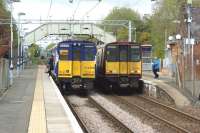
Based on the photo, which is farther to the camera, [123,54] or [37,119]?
[123,54]

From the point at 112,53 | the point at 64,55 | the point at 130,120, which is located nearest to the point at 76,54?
the point at 64,55

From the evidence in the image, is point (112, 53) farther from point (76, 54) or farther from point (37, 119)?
point (37, 119)

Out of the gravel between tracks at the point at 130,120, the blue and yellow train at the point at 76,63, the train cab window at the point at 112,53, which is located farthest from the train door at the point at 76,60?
the gravel between tracks at the point at 130,120

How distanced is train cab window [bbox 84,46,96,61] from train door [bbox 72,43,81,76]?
1.43ft

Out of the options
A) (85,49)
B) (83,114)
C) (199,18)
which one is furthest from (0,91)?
(199,18)

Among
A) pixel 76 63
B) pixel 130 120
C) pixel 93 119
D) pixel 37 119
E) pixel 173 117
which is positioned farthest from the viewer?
pixel 76 63

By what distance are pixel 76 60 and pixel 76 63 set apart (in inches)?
8.3

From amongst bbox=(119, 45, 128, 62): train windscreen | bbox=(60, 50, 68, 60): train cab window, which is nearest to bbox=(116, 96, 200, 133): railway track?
bbox=(119, 45, 128, 62): train windscreen

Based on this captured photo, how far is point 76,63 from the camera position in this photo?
121ft

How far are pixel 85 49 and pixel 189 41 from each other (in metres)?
8.93

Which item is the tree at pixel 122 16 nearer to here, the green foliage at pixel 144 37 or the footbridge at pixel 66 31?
the green foliage at pixel 144 37

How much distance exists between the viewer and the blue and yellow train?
36969 millimetres

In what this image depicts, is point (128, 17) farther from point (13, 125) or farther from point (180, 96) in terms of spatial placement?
point (13, 125)

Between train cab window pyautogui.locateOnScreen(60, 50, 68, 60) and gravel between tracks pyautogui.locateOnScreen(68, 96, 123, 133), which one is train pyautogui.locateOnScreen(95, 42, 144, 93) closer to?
train cab window pyautogui.locateOnScreen(60, 50, 68, 60)
